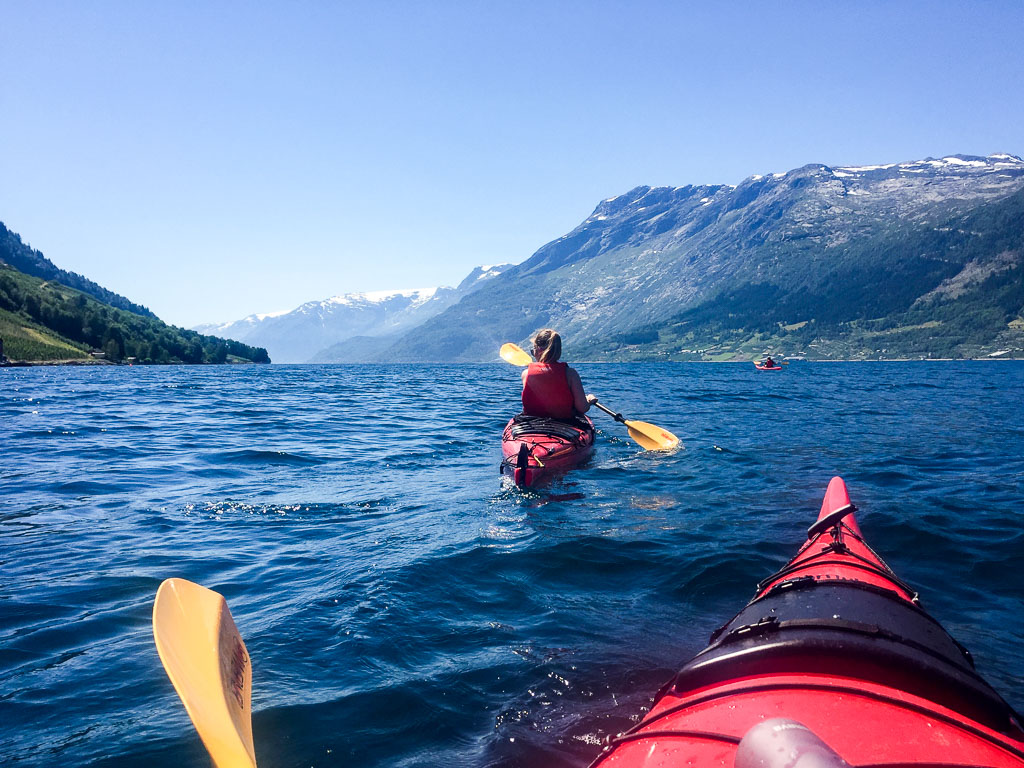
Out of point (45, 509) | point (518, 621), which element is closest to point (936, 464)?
point (518, 621)

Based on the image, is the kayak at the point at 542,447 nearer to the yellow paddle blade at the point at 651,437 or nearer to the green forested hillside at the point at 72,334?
the yellow paddle blade at the point at 651,437

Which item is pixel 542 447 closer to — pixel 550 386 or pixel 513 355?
pixel 550 386

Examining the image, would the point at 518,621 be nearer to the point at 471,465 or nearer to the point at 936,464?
the point at 471,465

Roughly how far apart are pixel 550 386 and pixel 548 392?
144 mm

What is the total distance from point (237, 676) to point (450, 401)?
1161 inches

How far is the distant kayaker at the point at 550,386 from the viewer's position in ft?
40.1

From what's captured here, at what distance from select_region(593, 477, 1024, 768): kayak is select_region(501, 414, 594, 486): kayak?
23.1 ft

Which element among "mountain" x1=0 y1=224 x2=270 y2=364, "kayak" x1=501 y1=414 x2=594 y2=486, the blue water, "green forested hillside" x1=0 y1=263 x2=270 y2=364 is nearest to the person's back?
"kayak" x1=501 y1=414 x2=594 y2=486

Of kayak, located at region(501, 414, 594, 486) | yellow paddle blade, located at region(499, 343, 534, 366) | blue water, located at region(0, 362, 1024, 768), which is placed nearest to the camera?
blue water, located at region(0, 362, 1024, 768)

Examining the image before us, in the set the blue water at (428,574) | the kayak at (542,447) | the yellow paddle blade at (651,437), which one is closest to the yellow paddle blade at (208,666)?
the blue water at (428,574)

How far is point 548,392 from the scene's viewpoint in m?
12.4

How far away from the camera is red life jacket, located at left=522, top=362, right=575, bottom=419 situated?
483 inches

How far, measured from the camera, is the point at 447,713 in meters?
4.01

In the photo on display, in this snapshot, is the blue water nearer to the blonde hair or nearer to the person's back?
the person's back
